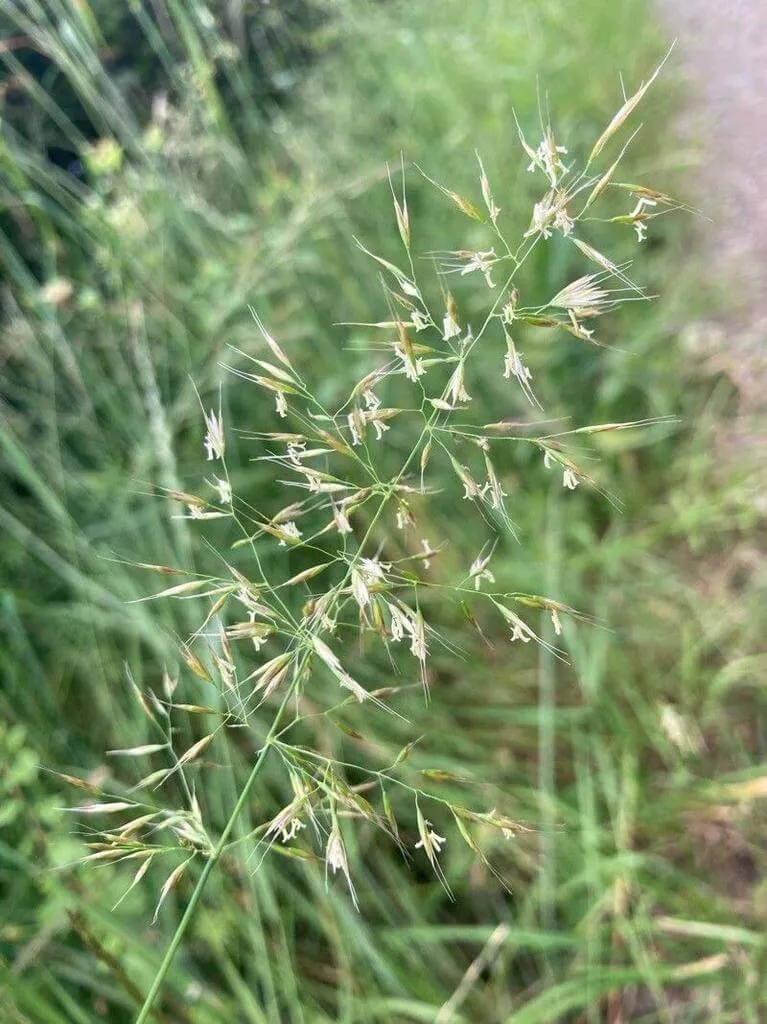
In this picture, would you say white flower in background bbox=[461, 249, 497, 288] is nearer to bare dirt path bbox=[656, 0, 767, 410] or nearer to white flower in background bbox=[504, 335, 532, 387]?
white flower in background bbox=[504, 335, 532, 387]

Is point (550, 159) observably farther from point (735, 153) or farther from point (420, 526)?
point (735, 153)

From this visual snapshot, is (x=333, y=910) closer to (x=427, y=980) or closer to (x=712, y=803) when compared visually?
(x=427, y=980)

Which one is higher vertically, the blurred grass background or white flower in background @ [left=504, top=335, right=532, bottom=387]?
white flower in background @ [left=504, top=335, right=532, bottom=387]

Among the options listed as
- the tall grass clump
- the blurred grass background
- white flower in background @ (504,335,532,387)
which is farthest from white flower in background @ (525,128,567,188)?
the blurred grass background

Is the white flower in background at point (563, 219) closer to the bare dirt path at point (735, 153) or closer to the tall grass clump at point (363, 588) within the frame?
the tall grass clump at point (363, 588)

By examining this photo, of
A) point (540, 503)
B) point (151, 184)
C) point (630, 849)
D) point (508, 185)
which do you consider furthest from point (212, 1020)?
point (508, 185)

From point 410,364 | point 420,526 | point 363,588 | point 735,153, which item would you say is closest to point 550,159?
point 410,364
